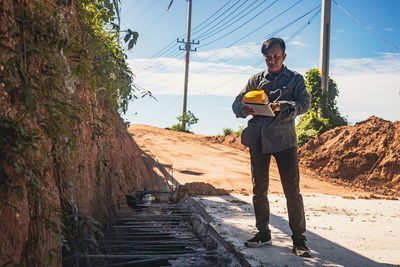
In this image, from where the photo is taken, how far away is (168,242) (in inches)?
159

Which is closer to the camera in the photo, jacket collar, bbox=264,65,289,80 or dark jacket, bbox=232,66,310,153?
dark jacket, bbox=232,66,310,153

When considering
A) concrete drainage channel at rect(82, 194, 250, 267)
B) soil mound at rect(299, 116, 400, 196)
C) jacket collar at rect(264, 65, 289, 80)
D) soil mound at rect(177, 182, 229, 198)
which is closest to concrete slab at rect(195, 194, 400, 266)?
concrete drainage channel at rect(82, 194, 250, 267)

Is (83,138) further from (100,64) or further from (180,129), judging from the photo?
(180,129)

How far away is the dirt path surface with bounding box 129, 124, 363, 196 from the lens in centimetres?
1076

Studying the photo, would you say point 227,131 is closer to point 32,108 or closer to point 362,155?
point 362,155

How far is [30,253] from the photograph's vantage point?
223 cm

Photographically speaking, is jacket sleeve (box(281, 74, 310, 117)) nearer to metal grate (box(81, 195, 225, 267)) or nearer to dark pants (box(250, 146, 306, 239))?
dark pants (box(250, 146, 306, 239))

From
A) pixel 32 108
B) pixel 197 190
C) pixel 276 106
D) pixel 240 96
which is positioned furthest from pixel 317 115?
pixel 32 108

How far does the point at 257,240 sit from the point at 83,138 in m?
2.08

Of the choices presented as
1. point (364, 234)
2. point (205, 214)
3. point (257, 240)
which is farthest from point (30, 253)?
point (364, 234)

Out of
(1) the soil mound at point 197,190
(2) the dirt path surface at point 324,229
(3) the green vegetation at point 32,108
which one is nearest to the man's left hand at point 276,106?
(2) the dirt path surface at point 324,229

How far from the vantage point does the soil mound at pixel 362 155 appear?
12594 millimetres

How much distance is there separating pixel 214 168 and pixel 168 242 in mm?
8777

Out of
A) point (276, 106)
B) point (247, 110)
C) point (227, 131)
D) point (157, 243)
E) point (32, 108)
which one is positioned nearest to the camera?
point (32, 108)
